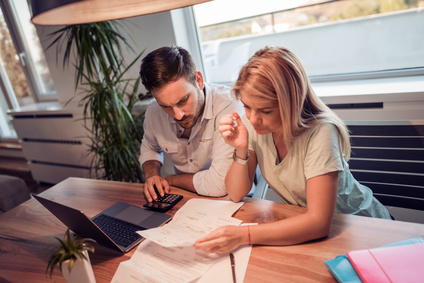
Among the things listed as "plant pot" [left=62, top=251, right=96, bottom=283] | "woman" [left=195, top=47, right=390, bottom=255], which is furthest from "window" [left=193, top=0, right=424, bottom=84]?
"plant pot" [left=62, top=251, right=96, bottom=283]

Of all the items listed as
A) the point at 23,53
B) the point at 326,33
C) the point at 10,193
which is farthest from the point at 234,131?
the point at 23,53

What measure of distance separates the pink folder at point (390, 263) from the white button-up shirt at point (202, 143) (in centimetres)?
59

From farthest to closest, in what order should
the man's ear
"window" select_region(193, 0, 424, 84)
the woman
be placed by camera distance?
"window" select_region(193, 0, 424, 84) < the man's ear < the woman

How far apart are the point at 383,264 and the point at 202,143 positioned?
0.98m

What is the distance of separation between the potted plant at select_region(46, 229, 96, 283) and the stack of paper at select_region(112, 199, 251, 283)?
100 millimetres

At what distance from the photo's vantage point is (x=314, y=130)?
1.03m

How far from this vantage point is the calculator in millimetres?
1177

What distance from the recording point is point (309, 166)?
0.98m

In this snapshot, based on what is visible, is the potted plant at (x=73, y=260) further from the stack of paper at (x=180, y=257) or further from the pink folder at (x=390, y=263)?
the pink folder at (x=390, y=263)

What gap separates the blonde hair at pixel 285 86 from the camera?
98cm

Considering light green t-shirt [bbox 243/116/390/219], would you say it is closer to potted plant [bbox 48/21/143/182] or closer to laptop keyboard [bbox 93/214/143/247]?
laptop keyboard [bbox 93/214/143/247]

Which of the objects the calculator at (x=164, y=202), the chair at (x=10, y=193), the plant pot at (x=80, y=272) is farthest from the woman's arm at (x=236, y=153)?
the chair at (x=10, y=193)

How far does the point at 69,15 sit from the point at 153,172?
87cm

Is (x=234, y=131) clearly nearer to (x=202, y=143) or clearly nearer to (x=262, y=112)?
(x=262, y=112)
